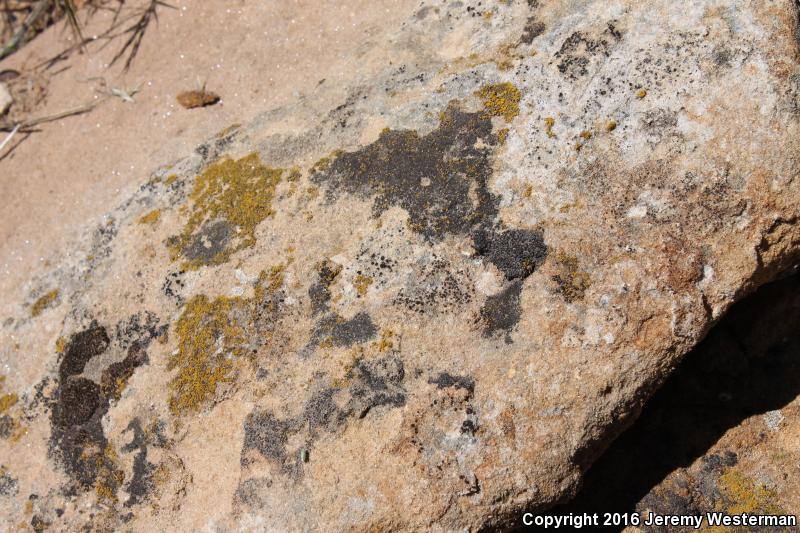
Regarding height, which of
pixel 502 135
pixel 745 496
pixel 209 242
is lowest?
pixel 745 496

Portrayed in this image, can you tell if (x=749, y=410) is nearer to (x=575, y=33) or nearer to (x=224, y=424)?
(x=575, y=33)

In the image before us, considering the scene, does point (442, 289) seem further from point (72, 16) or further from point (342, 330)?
point (72, 16)

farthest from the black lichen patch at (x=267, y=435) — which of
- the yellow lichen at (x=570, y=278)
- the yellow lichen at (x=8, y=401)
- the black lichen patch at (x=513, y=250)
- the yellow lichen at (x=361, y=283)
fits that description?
the yellow lichen at (x=8, y=401)

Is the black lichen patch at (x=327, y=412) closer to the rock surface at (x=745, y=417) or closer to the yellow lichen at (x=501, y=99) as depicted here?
the yellow lichen at (x=501, y=99)

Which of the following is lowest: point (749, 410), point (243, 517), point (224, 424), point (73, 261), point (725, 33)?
point (749, 410)

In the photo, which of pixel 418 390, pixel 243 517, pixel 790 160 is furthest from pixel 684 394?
pixel 243 517

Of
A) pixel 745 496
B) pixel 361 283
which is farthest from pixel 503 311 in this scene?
pixel 745 496

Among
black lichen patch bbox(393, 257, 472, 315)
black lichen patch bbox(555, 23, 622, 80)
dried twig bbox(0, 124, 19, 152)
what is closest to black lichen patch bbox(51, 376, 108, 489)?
black lichen patch bbox(393, 257, 472, 315)

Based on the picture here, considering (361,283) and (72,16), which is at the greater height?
(72,16)
